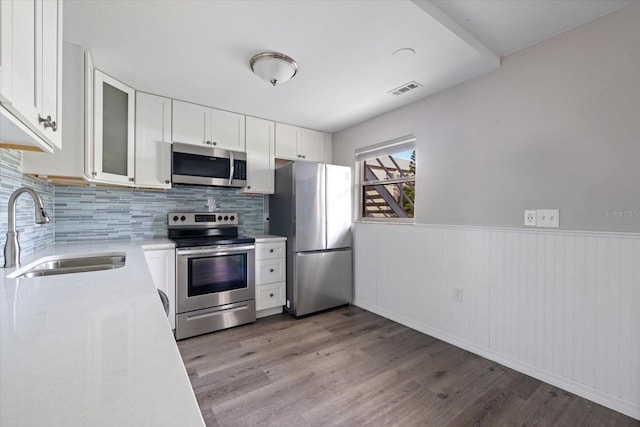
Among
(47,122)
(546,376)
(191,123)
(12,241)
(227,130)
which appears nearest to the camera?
(47,122)

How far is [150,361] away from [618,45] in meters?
2.71

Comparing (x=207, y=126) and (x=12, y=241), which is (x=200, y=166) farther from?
(x=12, y=241)

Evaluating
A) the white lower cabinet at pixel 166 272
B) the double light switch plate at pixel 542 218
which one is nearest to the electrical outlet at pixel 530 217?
the double light switch plate at pixel 542 218

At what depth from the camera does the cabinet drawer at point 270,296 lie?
9.81 feet

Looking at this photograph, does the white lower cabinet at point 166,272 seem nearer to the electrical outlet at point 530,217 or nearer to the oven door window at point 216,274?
the oven door window at point 216,274

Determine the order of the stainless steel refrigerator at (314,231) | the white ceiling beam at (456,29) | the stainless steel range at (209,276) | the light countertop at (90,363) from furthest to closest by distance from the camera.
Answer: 1. the stainless steel refrigerator at (314,231)
2. the stainless steel range at (209,276)
3. the white ceiling beam at (456,29)
4. the light countertop at (90,363)

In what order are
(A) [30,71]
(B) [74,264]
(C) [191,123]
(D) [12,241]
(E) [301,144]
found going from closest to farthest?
1. (A) [30,71]
2. (D) [12,241]
3. (B) [74,264]
4. (C) [191,123]
5. (E) [301,144]

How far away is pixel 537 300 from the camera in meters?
1.94

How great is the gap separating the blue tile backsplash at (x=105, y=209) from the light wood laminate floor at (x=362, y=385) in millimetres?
1276

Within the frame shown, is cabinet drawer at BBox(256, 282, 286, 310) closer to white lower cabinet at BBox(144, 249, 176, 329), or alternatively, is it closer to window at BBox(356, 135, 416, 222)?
white lower cabinet at BBox(144, 249, 176, 329)

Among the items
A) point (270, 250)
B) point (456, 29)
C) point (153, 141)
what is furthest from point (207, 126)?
point (456, 29)

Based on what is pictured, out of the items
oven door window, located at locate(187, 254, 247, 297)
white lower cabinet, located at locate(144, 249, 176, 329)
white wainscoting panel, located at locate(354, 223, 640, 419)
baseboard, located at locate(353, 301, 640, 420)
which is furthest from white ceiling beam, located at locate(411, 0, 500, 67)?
white lower cabinet, located at locate(144, 249, 176, 329)

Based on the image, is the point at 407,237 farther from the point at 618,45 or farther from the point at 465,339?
the point at 618,45

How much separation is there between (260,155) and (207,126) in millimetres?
638
